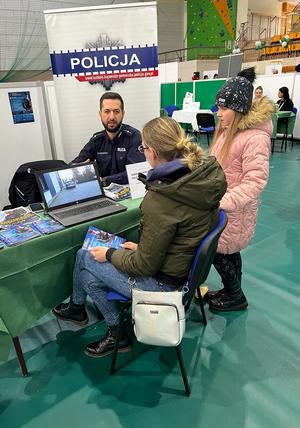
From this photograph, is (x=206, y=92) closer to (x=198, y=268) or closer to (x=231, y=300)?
(x=231, y=300)

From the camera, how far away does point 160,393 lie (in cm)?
144

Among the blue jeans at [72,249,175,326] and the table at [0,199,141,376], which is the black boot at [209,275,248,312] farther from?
the table at [0,199,141,376]

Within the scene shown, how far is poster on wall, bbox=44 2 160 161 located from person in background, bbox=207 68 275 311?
1518mm

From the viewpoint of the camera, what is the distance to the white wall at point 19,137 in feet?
9.21

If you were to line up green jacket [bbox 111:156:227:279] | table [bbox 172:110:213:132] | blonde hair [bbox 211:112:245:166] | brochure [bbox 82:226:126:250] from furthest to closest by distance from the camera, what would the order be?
1. table [bbox 172:110:213:132]
2. blonde hair [bbox 211:112:245:166]
3. brochure [bbox 82:226:126:250]
4. green jacket [bbox 111:156:227:279]

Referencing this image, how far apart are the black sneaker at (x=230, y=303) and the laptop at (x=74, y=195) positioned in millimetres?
866

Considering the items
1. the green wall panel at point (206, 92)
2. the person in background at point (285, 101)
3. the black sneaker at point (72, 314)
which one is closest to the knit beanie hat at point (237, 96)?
the black sneaker at point (72, 314)

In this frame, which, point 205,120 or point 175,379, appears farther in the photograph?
point 205,120

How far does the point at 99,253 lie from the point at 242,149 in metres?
0.88

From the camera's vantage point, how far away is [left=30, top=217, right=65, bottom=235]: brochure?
4.61 ft

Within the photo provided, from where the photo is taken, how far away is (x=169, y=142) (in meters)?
1.23

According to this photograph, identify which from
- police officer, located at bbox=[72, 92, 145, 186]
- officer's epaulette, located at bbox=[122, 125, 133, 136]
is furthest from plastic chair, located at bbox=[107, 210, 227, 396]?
officer's epaulette, located at bbox=[122, 125, 133, 136]

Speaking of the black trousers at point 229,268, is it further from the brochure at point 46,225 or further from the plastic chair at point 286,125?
the plastic chair at point 286,125

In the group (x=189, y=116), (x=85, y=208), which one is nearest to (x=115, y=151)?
(x=85, y=208)
